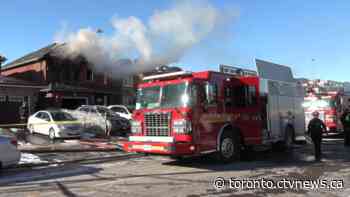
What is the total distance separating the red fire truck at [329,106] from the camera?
18.2m

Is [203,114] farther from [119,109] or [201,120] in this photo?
[119,109]

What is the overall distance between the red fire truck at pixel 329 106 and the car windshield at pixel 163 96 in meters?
11.8

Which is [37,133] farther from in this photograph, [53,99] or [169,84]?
[169,84]

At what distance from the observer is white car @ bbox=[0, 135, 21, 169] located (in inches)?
336

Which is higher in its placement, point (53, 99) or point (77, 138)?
point (53, 99)

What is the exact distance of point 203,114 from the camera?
914 cm

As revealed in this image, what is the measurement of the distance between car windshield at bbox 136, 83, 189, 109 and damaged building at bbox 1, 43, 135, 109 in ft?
52.7

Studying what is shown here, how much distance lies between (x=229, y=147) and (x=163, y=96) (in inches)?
97.6

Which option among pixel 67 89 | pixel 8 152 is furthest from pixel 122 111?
pixel 8 152

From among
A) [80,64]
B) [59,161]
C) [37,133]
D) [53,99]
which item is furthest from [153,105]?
[80,64]

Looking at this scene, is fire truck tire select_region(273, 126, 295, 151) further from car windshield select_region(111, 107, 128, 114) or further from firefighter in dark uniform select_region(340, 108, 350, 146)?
car windshield select_region(111, 107, 128, 114)

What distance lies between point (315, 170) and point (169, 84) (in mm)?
4377

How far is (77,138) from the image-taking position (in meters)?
17.5

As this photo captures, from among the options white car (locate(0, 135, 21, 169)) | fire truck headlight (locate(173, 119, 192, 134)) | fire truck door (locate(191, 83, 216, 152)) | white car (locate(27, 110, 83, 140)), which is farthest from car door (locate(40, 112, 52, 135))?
fire truck door (locate(191, 83, 216, 152))
